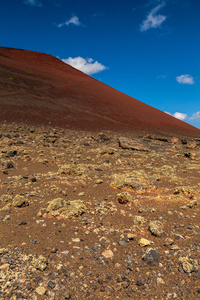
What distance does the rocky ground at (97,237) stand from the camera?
7.08 ft

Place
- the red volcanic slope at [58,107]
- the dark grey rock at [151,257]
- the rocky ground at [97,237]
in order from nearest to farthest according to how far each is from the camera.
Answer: the rocky ground at [97,237] → the dark grey rock at [151,257] → the red volcanic slope at [58,107]

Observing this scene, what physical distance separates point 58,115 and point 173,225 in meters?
16.3

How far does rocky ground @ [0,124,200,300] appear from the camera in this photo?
2.16m

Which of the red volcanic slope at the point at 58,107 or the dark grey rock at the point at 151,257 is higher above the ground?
the red volcanic slope at the point at 58,107

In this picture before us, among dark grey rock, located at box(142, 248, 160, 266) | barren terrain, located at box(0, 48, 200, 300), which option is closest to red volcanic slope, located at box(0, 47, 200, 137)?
barren terrain, located at box(0, 48, 200, 300)

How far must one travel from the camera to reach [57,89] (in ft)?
79.6

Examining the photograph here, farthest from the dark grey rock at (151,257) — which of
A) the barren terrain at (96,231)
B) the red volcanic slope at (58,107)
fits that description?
the red volcanic slope at (58,107)

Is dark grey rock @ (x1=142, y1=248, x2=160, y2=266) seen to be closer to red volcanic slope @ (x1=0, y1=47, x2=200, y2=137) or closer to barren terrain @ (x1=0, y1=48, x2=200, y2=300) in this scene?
barren terrain @ (x1=0, y1=48, x2=200, y2=300)

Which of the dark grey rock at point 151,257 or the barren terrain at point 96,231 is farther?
the dark grey rock at point 151,257

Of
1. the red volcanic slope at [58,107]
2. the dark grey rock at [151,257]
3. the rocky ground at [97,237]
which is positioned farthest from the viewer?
the red volcanic slope at [58,107]

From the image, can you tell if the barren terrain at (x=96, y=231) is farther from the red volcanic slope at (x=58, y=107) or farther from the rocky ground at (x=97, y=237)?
the red volcanic slope at (x=58, y=107)

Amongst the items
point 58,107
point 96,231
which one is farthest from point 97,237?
point 58,107

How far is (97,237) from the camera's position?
9.64ft

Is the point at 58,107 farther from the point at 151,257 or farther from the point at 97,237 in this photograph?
the point at 151,257
